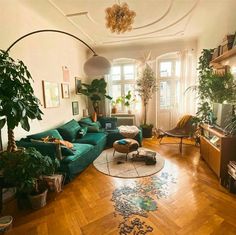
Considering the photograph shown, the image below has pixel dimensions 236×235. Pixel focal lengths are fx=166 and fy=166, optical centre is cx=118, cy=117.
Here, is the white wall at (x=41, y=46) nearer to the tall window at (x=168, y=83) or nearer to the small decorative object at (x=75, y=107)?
the small decorative object at (x=75, y=107)

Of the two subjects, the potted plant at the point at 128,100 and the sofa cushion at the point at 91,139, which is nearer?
the sofa cushion at the point at 91,139

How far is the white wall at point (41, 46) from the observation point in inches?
106

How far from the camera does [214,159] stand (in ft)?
9.27

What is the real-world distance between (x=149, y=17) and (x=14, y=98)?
10.1 feet

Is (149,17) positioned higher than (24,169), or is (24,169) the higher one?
(149,17)

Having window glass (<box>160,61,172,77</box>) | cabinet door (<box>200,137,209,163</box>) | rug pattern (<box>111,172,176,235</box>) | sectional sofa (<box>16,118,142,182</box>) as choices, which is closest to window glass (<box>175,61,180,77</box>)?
window glass (<box>160,61,172,77</box>)

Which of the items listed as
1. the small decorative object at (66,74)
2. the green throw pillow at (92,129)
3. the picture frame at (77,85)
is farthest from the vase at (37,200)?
the picture frame at (77,85)

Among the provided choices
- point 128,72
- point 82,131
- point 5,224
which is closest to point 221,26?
point 128,72

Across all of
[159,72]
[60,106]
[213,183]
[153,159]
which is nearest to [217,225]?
[213,183]

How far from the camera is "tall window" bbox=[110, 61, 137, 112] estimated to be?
589cm

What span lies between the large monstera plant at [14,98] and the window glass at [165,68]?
15.1 ft

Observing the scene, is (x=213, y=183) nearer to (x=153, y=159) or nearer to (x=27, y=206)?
(x=153, y=159)

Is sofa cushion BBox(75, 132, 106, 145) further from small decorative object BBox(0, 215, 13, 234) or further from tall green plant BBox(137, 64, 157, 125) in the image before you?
tall green plant BBox(137, 64, 157, 125)

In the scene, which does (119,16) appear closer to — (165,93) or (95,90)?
(95,90)
